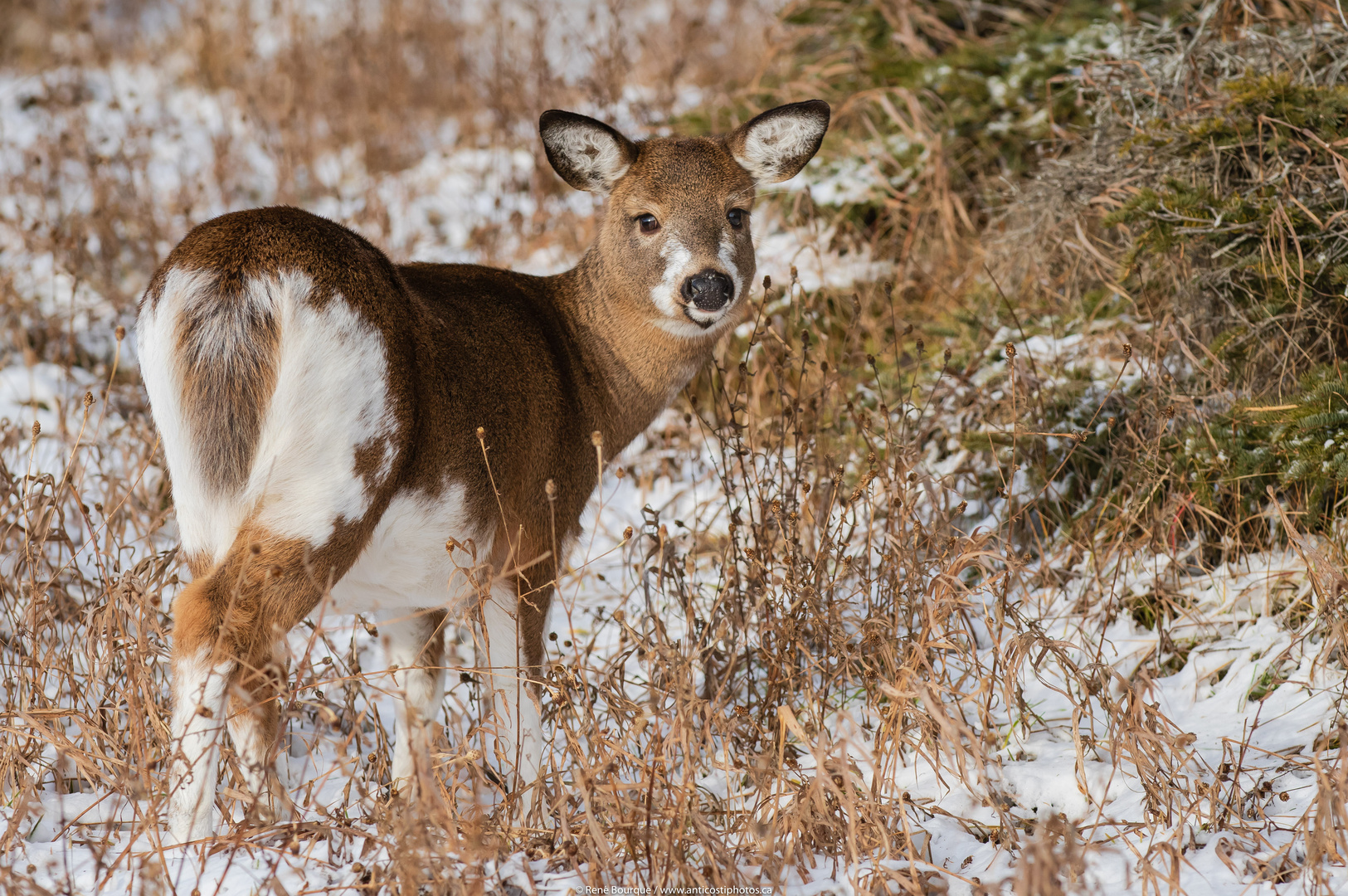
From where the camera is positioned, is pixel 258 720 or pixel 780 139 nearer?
pixel 258 720

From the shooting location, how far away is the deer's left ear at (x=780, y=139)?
436 centimetres

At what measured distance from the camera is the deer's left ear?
4355 mm

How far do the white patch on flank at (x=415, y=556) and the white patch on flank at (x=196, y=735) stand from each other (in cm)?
45

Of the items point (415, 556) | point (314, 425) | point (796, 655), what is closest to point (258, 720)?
point (415, 556)

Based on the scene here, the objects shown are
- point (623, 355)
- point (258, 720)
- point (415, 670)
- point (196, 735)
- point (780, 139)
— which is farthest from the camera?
point (780, 139)

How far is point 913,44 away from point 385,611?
5012 millimetres

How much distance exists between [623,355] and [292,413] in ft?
5.03

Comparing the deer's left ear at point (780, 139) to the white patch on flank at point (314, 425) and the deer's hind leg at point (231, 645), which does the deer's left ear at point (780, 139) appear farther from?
the deer's hind leg at point (231, 645)

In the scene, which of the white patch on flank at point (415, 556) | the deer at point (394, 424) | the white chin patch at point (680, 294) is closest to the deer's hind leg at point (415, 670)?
the deer at point (394, 424)

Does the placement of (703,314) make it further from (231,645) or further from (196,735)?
(196,735)

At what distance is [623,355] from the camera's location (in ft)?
13.9

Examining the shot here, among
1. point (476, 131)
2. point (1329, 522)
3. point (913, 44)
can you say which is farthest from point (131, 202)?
point (1329, 522)

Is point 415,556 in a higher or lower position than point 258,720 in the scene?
higher

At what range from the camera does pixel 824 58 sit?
7.61m
